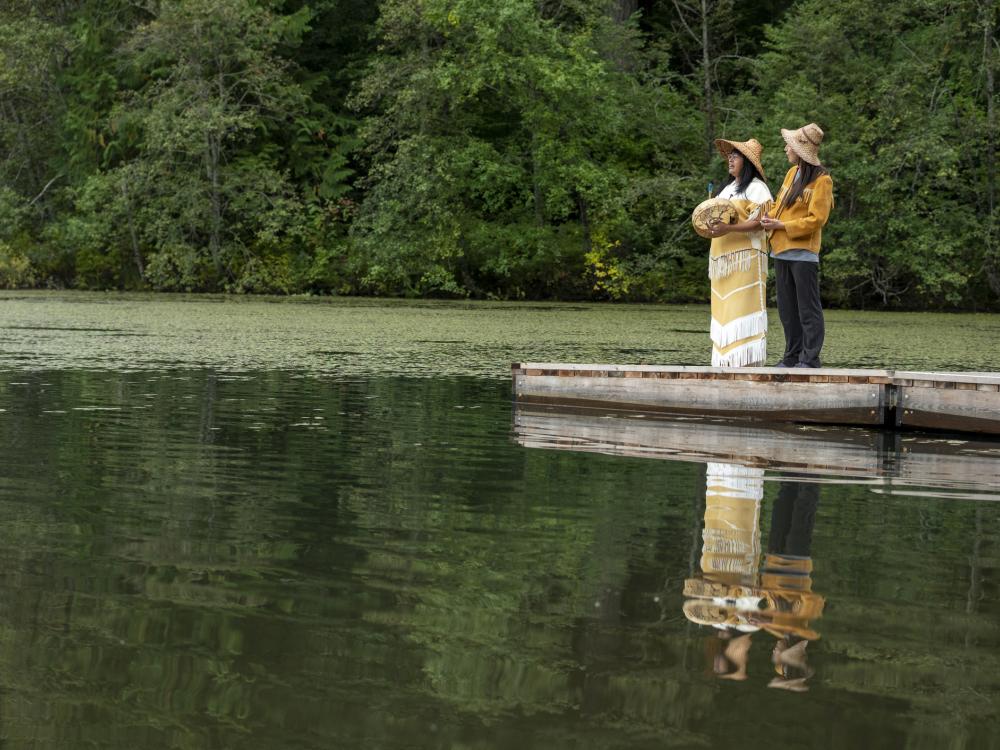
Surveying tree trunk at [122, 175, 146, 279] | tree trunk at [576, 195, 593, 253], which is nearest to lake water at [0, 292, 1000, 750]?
tree trunk at [576, 195, 593, 253]

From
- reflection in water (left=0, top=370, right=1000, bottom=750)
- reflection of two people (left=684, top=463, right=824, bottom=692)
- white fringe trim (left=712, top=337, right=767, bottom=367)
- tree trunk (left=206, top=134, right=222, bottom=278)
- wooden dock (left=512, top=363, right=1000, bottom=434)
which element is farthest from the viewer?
tree trunk (left=206, top=134, right=222, bottom=278)

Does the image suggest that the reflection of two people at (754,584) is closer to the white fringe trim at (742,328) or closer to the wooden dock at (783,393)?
the wooden dock at (783,393)

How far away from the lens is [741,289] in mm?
9867

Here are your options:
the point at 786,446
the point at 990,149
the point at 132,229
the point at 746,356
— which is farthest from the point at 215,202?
the point at 786,446

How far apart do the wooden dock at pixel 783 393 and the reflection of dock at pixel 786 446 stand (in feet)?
0.56

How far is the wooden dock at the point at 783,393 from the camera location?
8.83 m

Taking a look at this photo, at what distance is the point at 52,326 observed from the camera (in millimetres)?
18469

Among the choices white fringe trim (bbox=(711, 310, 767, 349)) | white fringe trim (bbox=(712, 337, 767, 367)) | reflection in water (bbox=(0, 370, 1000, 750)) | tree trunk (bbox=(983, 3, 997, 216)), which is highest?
tree trunk (bbox=(983, 3, 997, 216))

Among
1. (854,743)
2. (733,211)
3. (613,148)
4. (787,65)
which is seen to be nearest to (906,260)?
(787,65)

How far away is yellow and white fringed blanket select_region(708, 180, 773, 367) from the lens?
32.2 ft

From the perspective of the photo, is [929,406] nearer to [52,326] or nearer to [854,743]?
[854,743]

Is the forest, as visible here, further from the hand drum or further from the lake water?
the lake water

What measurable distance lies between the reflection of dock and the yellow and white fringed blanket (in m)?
0.89

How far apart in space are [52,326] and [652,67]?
23367 mm
